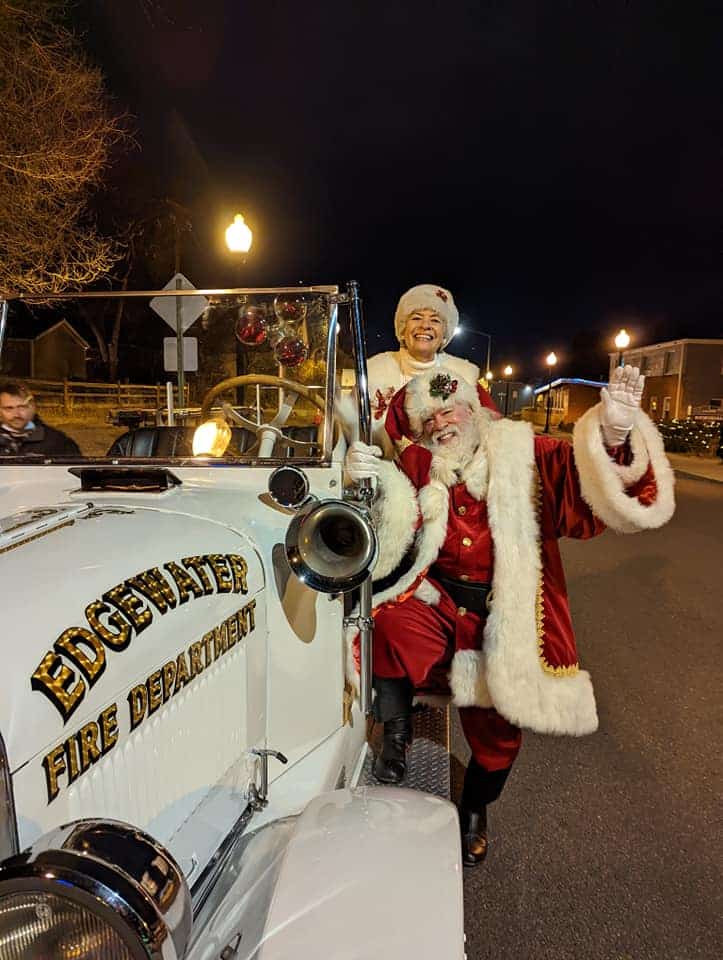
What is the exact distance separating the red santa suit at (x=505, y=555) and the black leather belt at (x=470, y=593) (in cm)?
3

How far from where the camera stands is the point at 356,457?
2076 mm

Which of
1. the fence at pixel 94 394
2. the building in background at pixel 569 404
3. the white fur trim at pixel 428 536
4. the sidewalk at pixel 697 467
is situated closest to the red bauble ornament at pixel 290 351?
the fence at pixel 94 394

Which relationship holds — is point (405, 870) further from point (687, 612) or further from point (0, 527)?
point (687, 612)

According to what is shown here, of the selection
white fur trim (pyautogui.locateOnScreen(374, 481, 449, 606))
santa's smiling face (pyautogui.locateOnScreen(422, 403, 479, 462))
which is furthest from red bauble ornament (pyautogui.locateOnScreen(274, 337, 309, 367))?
white fur trim (pyautogui.locateOnScreen(374, 481, 449, 606))

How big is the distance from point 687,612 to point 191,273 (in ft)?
32.3

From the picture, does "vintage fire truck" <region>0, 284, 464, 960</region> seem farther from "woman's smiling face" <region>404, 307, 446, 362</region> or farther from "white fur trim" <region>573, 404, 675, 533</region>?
"woman's smiling face" <region>404, 307, 446, 362</region>

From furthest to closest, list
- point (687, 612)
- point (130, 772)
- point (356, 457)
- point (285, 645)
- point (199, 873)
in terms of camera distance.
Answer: point (687, 612) → point (356, 457) → point (285, 645) → point (199, 873) → point (130, 772)

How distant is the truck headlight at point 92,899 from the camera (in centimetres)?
73

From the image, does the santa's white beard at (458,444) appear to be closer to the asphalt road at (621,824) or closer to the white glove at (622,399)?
the white glove at (622,399)

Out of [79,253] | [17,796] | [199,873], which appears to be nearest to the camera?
[17,796]

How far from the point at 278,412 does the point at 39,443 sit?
84 cm

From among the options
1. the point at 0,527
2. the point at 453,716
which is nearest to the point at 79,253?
the point at 453,716

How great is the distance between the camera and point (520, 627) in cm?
235

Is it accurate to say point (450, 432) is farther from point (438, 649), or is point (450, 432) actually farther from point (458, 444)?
point (438, 649)
